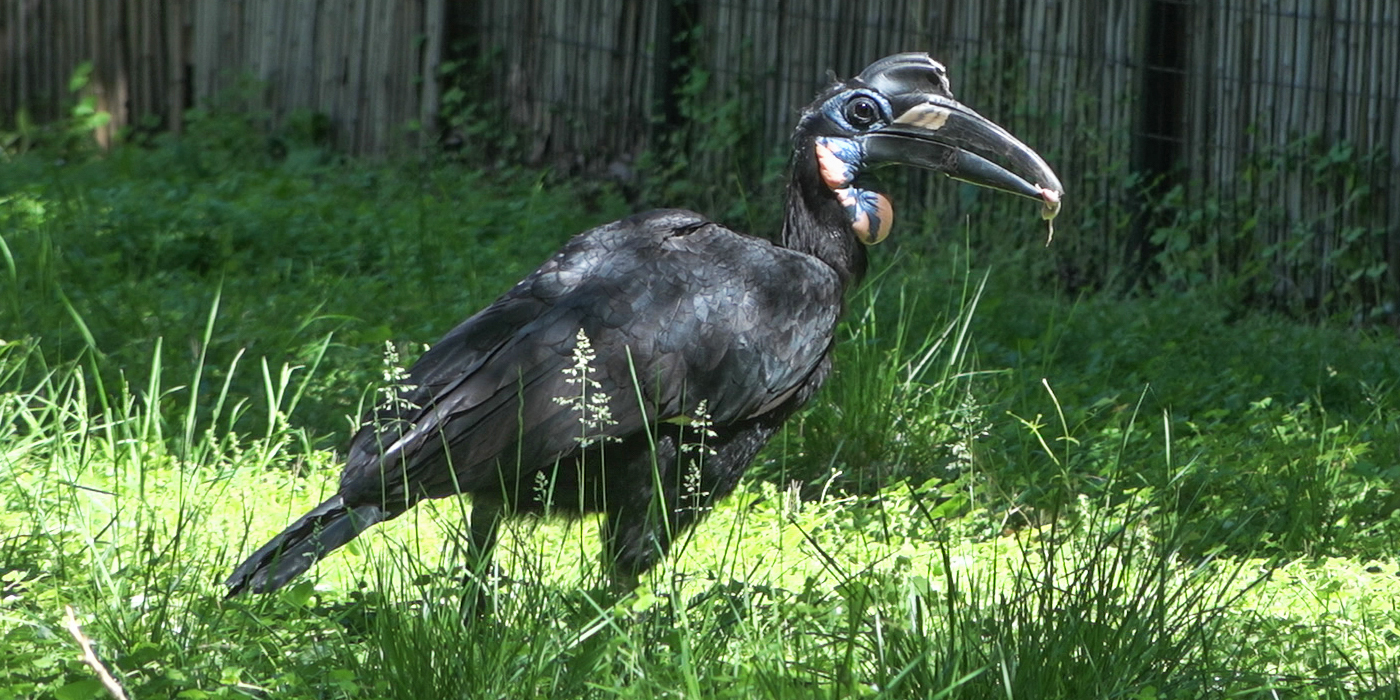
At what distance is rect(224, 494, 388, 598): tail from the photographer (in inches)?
128

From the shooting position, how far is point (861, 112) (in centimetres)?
418

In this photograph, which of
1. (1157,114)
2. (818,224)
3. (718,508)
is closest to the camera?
(818,224)

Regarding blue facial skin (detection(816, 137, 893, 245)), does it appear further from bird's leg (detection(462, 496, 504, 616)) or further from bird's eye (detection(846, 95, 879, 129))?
bird's leg (detection(462, 496, 504, 616))

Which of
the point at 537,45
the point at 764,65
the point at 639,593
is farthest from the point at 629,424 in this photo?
the point at 537,45

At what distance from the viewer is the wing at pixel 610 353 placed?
348cm

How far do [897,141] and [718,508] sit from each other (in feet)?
3.38

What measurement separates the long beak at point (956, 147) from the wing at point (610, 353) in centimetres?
37

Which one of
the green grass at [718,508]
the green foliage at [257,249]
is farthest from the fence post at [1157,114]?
the green foliage at [257,249]

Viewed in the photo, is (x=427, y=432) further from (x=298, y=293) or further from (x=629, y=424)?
(x=298, y=293)

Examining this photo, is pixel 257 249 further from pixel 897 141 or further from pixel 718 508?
pixel 897 141

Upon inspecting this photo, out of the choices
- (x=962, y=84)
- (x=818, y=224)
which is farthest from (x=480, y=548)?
(x=962, y=84)

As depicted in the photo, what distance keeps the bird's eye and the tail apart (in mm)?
1471

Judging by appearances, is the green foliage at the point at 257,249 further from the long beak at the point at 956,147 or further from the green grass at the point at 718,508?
the long beak at the point at 956,147

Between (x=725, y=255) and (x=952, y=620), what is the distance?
1253 mm
